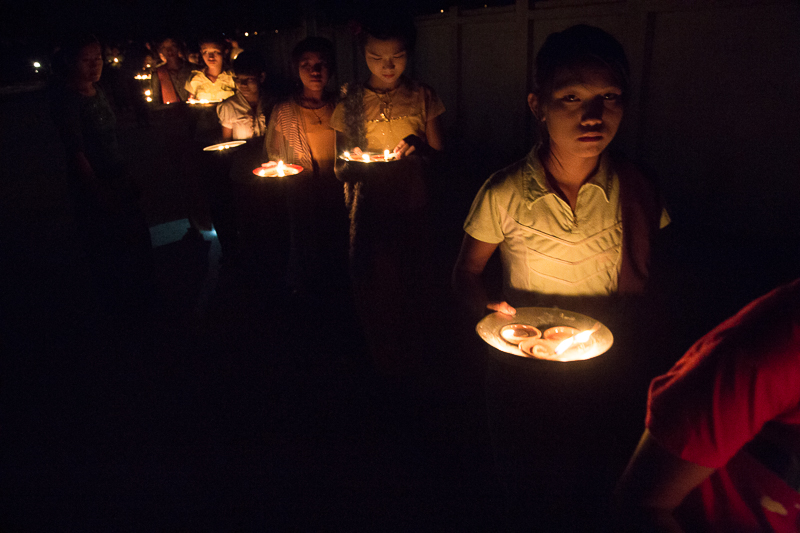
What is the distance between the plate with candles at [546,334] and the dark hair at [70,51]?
12.3ft

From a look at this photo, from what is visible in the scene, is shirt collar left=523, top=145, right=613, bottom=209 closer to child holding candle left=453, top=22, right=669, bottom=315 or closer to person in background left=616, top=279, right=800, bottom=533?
child holding candle left=453, top=22, right=669, bottom=315

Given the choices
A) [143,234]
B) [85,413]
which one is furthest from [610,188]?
[143,234]

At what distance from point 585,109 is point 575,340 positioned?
30.4 inches

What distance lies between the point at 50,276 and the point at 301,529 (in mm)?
4713

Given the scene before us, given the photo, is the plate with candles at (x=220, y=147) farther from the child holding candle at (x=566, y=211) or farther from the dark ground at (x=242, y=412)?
the child holding candle at (x=566, y=211)

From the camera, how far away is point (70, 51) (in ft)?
12.9

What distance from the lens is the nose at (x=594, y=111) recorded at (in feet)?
5.99

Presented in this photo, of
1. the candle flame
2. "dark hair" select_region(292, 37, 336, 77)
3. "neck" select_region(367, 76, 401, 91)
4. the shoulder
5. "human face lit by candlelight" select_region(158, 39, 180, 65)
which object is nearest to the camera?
the candle flame

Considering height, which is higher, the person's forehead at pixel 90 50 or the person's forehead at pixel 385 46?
the person's forehead at pixel 90 50

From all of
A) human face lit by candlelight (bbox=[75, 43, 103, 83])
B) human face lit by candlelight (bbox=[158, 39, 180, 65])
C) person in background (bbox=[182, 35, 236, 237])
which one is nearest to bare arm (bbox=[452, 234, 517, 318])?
human face lit by candlelight (bbox=[75, 43, 103, 83])

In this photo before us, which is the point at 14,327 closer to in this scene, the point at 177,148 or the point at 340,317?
the point at 340,317

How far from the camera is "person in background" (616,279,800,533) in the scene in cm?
91

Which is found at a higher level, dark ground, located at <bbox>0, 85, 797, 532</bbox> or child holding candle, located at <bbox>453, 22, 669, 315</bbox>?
child holding candle, located at <bbox>453, 22, 669, 315</bbox>

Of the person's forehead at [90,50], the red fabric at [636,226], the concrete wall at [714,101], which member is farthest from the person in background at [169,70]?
the red fabric at [636,226]
